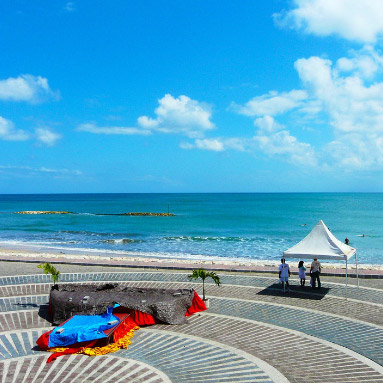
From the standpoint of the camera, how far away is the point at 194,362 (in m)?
9.98

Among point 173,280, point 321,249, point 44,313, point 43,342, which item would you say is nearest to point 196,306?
point 44,313

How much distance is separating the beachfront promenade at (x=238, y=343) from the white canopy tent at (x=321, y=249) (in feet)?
5.04

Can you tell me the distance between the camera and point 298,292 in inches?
680

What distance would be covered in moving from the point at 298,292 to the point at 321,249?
2.08m

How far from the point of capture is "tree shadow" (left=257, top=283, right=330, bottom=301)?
54.3 ft

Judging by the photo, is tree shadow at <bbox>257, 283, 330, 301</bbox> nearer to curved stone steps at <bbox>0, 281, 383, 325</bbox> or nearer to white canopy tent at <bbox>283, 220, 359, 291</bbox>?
curved stone steps at <bbox>0, 281, 383, 325</bbox>

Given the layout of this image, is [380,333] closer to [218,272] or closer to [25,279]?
[218,272]

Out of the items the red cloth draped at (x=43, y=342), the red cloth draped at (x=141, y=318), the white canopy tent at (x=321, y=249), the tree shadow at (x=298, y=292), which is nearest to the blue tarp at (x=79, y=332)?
the red cloth draped at (x=43, y=342)

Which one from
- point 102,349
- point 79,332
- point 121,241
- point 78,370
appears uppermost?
point 79,332

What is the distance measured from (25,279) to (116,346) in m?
11.0

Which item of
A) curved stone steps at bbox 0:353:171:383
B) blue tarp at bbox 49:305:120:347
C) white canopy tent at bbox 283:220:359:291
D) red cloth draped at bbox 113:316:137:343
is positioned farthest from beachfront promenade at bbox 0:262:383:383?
white canopy tent at bbox 283:220:359:291

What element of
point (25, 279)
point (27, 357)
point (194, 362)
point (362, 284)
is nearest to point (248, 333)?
point (194, 362)

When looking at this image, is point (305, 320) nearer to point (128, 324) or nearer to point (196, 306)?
point (196, 306)

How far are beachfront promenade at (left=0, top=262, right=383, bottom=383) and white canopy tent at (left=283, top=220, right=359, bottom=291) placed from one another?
154 cm
